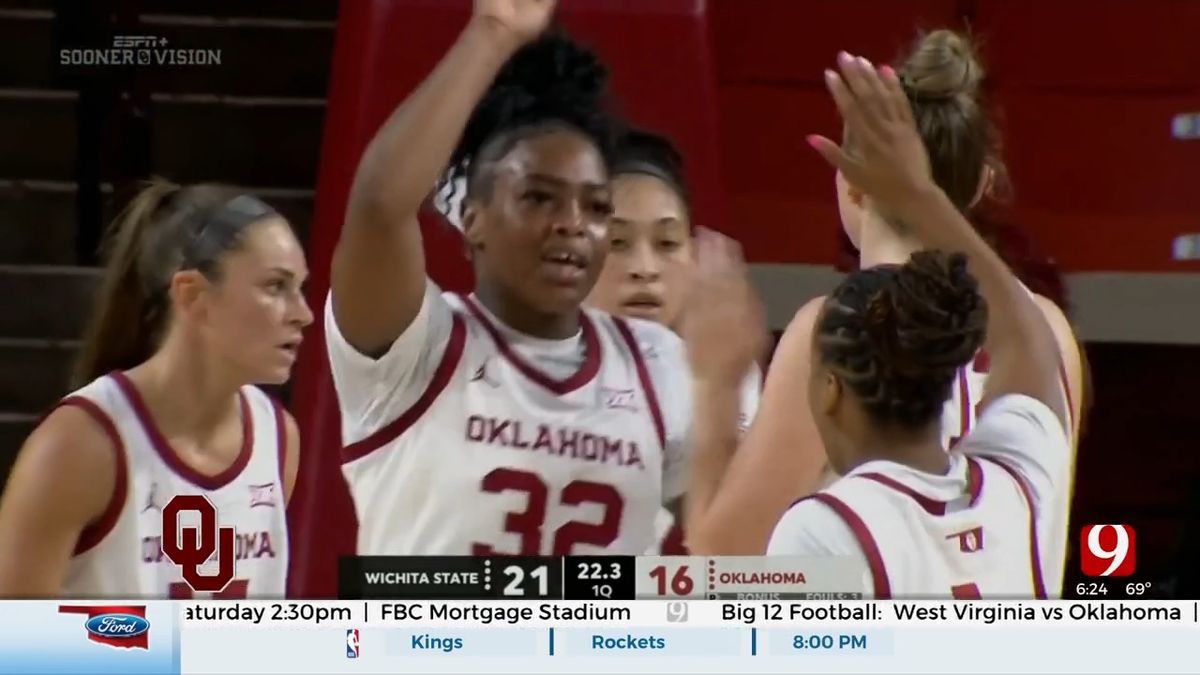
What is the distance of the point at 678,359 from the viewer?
5.56 feet

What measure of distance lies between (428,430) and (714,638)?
378mm

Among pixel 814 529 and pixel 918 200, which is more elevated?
pixel 918 200

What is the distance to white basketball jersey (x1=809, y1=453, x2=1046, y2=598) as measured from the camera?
1635mm

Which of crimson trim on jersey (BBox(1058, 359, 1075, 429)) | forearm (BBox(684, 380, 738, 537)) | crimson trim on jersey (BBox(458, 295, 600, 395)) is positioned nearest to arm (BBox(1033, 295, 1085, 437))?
crimson trim on jersey (BBox(1058, 359, 1075, 429))

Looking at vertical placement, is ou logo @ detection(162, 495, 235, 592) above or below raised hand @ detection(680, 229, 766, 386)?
below

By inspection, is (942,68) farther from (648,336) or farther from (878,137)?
(648,336)

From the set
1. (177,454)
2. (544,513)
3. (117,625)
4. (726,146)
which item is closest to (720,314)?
A: (726,146)

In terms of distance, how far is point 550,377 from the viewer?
66.4 inches

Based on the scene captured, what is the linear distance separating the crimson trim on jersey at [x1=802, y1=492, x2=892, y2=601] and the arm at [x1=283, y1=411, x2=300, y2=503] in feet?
1.86

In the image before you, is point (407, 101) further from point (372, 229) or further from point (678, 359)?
point (678, 359)

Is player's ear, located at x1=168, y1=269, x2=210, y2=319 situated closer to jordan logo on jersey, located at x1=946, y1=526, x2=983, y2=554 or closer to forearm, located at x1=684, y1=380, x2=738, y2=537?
forearm, located at x1=684, y1=380, x2=738, y2=537

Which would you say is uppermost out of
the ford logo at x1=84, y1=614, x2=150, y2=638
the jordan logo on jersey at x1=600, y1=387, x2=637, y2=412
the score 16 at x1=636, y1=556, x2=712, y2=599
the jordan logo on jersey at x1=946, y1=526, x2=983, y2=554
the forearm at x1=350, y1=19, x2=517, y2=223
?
the forearm at x1=350, y1=19, x2=517, y2=223

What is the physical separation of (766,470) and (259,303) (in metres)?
0.57

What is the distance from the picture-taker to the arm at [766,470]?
1669 millimetres
